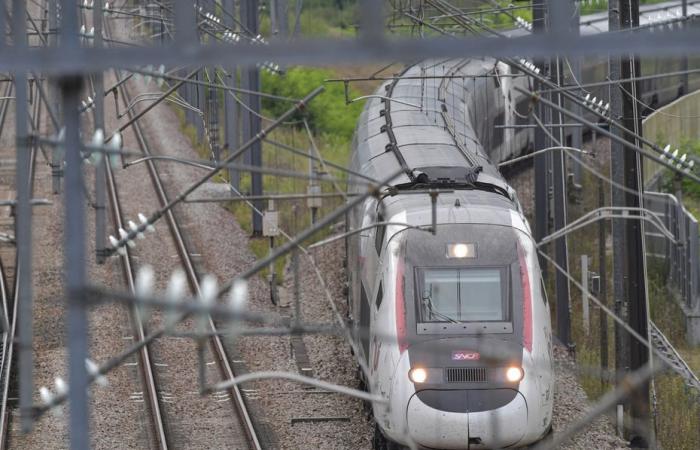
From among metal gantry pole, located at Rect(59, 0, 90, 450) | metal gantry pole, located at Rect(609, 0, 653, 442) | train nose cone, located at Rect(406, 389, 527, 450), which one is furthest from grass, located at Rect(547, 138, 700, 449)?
metal gantry pole, located at Rect(59, 0, 90, 450)

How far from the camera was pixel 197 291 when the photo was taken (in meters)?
18.6

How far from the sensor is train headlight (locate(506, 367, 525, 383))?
34.8 feet

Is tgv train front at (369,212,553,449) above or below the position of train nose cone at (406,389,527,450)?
above

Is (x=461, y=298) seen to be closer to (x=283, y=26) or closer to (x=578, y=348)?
(x=578, y=348)

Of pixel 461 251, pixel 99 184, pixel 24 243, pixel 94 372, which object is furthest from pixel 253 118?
pixel 94 372

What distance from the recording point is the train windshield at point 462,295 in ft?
36.0

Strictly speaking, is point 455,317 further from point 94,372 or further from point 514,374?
point 94,372

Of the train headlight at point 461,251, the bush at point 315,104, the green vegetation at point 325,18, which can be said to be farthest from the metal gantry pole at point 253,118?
the green vegetation at point 325,18

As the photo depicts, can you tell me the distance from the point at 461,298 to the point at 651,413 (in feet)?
11.3

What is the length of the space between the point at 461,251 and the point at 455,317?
1.99ft

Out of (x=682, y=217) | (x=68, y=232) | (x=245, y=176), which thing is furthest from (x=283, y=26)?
(x=68, y=232)

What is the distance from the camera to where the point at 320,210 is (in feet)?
79.4

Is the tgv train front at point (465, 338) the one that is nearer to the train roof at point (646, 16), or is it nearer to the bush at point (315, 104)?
the train roof at point (646, 16)

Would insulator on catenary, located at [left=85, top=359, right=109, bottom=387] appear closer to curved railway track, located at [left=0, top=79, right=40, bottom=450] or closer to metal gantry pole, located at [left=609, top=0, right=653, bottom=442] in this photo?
curved railway track, located at [left=0, top=79, right=40, bottom=450]
